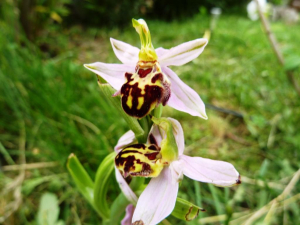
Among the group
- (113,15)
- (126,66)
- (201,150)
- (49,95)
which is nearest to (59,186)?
(49,95)

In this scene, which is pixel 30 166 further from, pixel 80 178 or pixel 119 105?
pixel 119 105

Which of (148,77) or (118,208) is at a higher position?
(148,77)

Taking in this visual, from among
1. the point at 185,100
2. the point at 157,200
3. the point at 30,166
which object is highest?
the point at 185,100

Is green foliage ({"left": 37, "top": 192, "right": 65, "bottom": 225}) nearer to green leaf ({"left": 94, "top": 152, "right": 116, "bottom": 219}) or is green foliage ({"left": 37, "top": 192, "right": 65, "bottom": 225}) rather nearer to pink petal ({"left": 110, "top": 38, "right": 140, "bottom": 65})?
green leaf ({"left": 94, "top": 152, "right": 116, "bottom": 219})

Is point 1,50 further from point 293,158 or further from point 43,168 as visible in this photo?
point 293,158

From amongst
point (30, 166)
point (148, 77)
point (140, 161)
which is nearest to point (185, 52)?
point (148, 77)

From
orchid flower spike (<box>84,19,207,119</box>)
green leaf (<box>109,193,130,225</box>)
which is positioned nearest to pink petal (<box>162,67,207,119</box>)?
orchid flower spike (<box>84,19,207,119</box>)

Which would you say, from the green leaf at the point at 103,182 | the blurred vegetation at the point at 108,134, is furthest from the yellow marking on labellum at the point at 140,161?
the blurred vegetation at the point at 108,134

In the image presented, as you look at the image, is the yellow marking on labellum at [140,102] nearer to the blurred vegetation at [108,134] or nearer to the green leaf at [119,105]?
the green leaf at [119,105]
